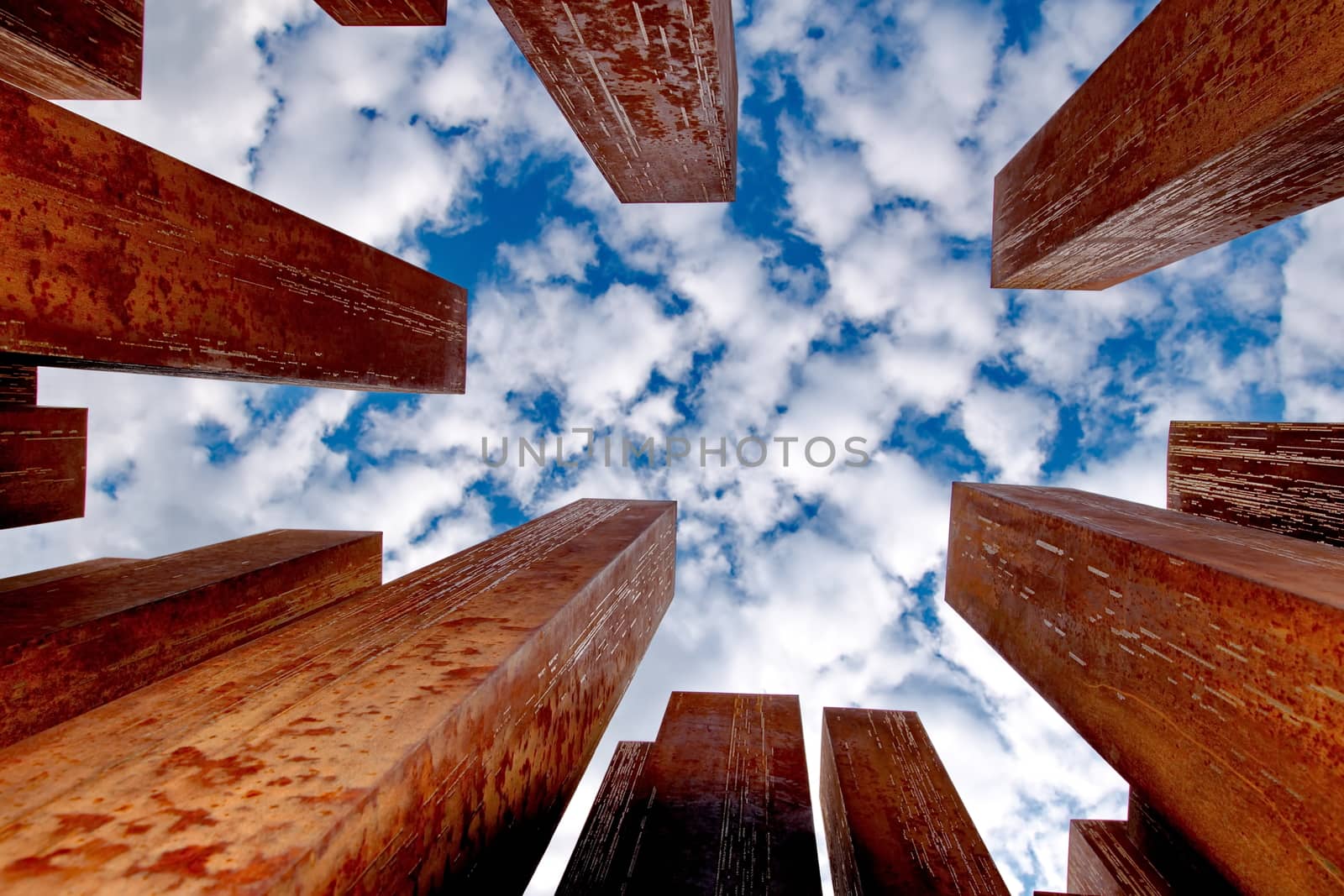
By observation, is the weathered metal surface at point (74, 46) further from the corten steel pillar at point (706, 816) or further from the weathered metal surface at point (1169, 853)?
the weathered metal surface at point (1169, 853)

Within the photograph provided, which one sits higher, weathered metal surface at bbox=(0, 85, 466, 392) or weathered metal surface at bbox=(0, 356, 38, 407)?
weathered metal surface at bbox=(0, 85, 466, 392)

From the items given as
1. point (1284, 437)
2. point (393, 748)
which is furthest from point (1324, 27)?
point (393, 748)

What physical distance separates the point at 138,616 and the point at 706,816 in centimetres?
285

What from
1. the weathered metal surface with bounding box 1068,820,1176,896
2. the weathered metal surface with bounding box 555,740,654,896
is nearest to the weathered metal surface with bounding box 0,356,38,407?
the weathered metal surface with bounding box 555,740,654,896

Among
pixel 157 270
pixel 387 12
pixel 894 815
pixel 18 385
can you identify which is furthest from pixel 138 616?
pixel 387 12

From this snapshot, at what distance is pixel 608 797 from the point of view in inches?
133

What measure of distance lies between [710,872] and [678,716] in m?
1.55

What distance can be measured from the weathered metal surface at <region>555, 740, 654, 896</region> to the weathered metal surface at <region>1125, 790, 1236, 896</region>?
2.24m

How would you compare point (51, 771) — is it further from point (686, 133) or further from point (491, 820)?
point (686, 133)

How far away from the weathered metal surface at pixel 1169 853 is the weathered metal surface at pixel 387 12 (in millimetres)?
5947

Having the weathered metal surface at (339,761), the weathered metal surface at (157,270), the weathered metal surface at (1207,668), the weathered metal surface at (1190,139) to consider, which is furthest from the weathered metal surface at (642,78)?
the weathered metal surface at (1207,668)

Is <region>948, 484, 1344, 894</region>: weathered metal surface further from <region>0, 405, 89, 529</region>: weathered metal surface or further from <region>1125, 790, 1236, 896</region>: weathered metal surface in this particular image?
<region>0, 405, 89, 529</region>: weathered metal surface

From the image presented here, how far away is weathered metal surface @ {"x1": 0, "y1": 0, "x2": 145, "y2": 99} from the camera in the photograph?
3.57 metres

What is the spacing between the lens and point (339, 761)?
4.10 feet
